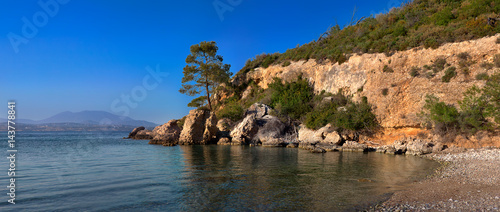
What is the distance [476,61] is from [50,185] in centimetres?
2994

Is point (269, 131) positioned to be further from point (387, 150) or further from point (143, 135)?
point (143, 135)

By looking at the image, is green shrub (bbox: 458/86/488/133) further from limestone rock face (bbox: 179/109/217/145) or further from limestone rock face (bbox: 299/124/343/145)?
limestone rock face (bbox: 179/109/217/145)

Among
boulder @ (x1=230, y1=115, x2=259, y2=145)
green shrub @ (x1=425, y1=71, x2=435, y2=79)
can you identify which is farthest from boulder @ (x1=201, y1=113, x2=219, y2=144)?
green shrub @ (x1=425, y1=71, x2=435, y2=79)

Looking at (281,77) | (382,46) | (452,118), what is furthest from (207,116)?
(452,118)

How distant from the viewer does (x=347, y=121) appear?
26.5 metres

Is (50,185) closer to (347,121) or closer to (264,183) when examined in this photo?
(264,183)

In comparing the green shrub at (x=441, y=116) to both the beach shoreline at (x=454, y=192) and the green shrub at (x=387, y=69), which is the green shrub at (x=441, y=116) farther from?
the beach shoreline at (x=454, y=192)

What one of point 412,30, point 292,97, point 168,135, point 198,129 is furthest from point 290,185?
point 412,30

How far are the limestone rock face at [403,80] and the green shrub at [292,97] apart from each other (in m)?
2.36

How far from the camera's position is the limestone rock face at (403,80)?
22625 mm

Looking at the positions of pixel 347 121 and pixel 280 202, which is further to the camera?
pixel 347 121

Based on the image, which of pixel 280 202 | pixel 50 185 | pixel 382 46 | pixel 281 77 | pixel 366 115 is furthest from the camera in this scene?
pixel 281 77

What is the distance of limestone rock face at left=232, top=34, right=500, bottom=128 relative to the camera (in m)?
22.6

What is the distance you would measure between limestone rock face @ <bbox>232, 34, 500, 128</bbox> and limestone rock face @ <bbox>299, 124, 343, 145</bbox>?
4396mm
